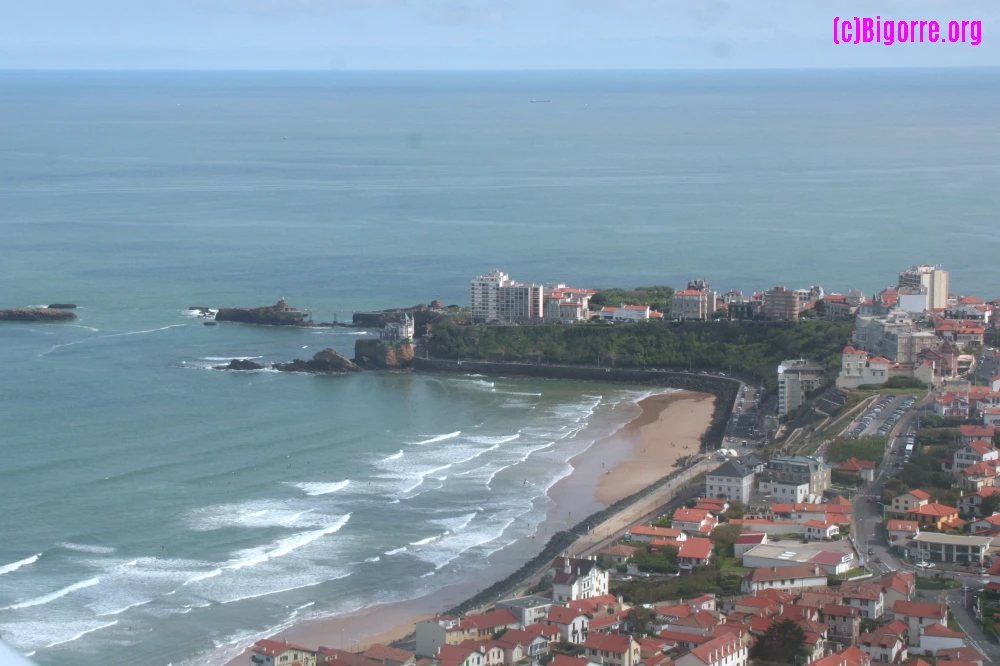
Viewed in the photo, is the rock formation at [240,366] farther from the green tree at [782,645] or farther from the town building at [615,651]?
the green tree at [782,645]

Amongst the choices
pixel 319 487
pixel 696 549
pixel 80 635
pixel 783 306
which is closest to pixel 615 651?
pixel 696 549

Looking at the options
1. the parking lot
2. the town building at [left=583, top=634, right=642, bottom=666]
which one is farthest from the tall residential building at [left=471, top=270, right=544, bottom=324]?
the town building at [left=583, top=634, right=642, bottom=666]

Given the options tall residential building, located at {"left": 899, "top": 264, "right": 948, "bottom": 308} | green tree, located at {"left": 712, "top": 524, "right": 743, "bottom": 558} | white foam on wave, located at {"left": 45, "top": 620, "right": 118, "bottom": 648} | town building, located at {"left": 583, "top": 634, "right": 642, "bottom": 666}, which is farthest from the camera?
tall residential building, located at {"left": 899, "top": 264, "right": 948, "bottom": 308}

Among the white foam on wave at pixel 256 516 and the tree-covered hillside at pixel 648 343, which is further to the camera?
the tree-covered hillside at pixel 648 343

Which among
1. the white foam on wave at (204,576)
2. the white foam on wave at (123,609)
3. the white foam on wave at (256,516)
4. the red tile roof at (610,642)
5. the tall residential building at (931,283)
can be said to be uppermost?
the tall residential building at (931,283)

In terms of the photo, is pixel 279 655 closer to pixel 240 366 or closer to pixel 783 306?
pixel 240 366

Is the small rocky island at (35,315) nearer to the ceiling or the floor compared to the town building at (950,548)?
nearer to the ceiling

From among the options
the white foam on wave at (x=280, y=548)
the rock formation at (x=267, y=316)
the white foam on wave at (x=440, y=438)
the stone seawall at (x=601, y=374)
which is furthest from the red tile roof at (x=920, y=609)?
the rock formation at (x=267, y=316)

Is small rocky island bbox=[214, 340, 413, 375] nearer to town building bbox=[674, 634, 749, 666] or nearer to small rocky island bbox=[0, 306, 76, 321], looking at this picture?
small rocky island bbox=[0, 306, 76, 321]
